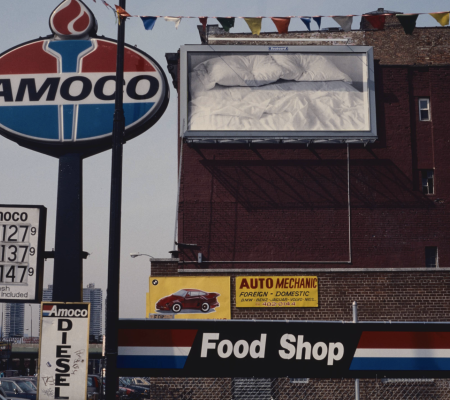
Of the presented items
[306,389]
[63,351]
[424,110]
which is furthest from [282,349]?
[424,110]

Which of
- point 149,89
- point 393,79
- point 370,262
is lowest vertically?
point 370,262

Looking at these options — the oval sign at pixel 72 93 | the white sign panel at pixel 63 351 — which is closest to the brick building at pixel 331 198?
the oval sign at pixel 72 93

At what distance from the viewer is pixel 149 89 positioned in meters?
11.1

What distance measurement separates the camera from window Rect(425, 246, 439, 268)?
24844mm

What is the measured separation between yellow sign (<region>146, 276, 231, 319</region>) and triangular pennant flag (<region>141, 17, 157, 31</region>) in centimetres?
1299

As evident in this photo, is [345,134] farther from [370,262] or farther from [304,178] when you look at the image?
[370,262]

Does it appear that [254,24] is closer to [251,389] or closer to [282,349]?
[282,349]

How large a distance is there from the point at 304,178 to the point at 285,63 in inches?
194

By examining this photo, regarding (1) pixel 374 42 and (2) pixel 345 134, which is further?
(1) pixel 374 42

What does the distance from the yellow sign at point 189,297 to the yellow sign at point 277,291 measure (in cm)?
63

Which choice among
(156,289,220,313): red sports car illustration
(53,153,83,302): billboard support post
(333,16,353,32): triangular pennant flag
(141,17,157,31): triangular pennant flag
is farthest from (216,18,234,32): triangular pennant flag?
(156,289,220,313): red sports car illustration

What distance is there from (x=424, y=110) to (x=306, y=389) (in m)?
13.0

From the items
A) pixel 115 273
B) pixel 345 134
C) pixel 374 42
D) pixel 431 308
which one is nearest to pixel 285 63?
pixel 345 134

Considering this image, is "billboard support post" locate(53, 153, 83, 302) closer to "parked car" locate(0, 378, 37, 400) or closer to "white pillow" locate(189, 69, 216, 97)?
"parked car" locate(0, 378, 37, 400)
